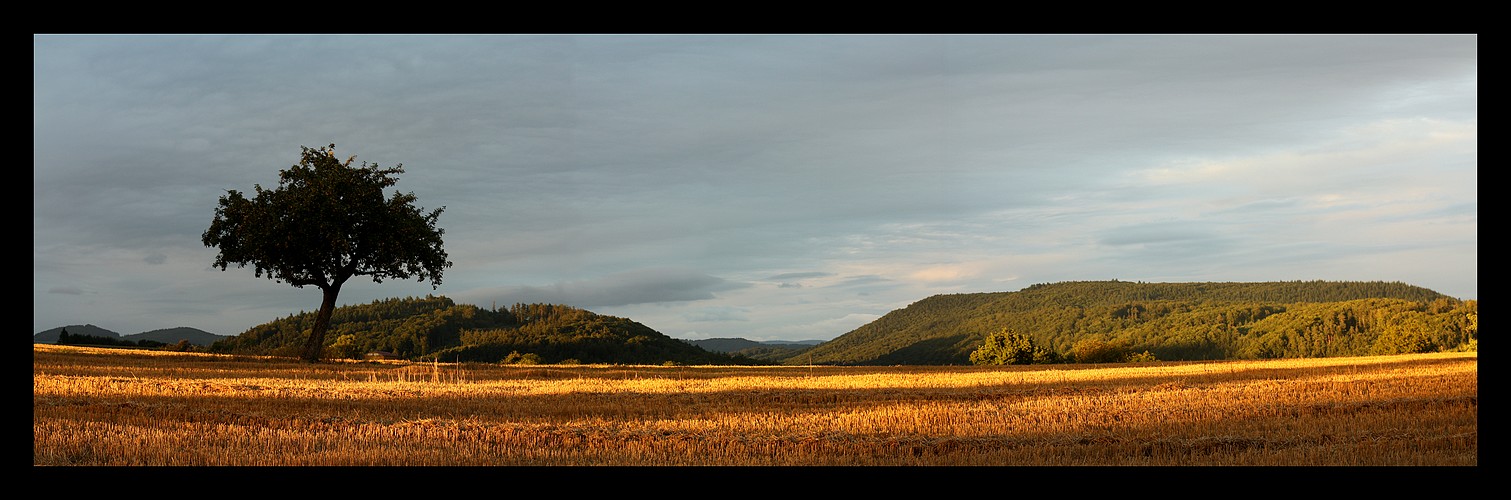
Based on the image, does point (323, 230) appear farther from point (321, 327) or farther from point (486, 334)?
point (486, 334)

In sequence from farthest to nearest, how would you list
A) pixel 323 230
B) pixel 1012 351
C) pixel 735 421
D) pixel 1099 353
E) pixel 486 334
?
pixel 486 334
pixel 1099 353
pixel 1012 351
pixel 323 230
pixel 735 421

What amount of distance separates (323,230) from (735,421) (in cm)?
3334

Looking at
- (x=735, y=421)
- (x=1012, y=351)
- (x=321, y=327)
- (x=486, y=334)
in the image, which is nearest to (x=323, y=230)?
(x=321, y=327)

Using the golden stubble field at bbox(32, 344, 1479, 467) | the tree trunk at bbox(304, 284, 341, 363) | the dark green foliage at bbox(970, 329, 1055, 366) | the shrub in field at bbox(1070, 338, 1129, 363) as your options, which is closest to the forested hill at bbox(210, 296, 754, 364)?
the dark green foliage at bbox(970, 329, 1055, 366)

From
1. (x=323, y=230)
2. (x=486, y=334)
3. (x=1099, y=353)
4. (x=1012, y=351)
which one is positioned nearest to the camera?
(x=323, y=230)

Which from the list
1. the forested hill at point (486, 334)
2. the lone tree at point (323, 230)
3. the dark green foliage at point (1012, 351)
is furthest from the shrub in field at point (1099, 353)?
the lone tree at point (323, 230)

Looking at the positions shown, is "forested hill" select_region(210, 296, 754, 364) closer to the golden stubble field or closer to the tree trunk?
the tree trunk

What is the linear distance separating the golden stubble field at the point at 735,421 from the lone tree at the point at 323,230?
12.2 meters

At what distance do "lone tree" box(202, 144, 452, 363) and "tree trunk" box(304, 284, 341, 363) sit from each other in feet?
0.15

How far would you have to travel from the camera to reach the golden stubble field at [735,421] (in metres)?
15.2

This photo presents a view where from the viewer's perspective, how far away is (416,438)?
1712 centimetres

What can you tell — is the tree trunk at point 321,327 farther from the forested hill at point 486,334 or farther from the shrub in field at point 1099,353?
the shrub in field at point 1099,353

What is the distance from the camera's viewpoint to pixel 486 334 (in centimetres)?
11575
